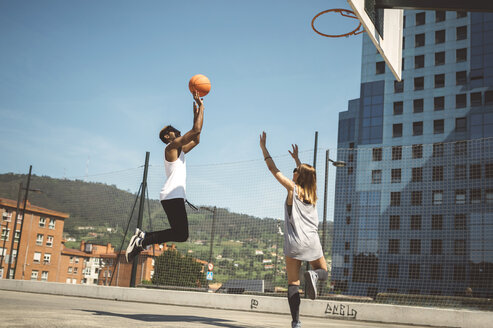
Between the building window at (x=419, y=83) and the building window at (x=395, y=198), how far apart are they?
12.9 metres

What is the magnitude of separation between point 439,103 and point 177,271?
45.9m

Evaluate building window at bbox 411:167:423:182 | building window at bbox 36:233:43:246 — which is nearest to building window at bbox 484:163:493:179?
building window at bbox 411:167:423:182

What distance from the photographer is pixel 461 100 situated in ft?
171

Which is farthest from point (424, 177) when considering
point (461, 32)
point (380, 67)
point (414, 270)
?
point (461, 32)

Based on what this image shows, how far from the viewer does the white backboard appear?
6.53 metres

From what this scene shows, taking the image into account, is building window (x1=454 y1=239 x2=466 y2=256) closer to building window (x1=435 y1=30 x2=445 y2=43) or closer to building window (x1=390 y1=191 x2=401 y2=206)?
building window (x1=390 y1=191 x2=401 y2=206)

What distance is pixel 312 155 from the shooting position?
12.9 m

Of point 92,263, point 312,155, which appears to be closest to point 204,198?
point 312,155

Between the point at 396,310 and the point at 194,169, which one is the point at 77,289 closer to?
the point at 194,169

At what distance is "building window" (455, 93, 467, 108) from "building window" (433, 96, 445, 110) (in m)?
1.53

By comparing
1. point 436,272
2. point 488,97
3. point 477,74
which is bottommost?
point 436,272

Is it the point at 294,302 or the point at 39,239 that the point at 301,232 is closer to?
the point at 294,302

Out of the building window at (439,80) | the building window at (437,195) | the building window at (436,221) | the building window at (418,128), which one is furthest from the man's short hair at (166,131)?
the building window at (439,80)

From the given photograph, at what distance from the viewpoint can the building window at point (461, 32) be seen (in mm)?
52781
